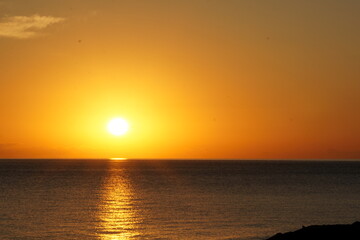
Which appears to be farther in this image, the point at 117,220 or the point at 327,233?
the point at 117,220

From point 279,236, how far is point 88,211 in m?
34.2

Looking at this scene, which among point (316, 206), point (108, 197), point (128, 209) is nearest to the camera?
point (128, 209)

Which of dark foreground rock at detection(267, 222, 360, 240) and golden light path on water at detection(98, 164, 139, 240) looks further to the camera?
golden light path on water at detection(98, 164, 139, 240)

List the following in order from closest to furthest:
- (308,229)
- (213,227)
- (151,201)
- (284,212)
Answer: (308,229) < (213,227) < (284,212) < (151,201)

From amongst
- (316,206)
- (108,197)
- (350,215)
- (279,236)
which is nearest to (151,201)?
(108,197)

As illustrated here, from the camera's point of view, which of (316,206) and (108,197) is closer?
(316,206)

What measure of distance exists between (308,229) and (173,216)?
2555cm

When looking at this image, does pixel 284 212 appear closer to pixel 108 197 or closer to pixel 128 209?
pixel 128 209

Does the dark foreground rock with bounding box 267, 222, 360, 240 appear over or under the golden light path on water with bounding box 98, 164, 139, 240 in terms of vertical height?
under

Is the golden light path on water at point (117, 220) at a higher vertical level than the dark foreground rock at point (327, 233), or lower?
higher

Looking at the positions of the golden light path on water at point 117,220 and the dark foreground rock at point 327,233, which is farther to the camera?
the golden light path on water at point 117,220

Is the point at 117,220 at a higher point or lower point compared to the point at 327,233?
higher

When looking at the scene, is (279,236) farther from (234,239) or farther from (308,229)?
(234,239)

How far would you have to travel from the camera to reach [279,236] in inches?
1407
